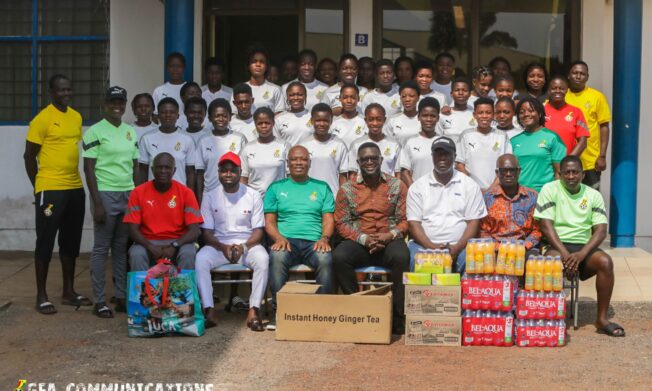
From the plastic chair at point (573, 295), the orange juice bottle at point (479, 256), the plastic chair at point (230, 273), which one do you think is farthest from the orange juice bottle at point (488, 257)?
the plastic chair at point (230, 273)

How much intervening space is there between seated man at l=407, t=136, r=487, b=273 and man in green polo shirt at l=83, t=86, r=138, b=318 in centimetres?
224

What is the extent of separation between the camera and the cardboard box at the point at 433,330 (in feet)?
21.0

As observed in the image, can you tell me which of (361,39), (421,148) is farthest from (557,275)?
(361,39)

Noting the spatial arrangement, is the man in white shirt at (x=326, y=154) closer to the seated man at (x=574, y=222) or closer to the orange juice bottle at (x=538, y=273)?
the seated man at (x=574, y=222)

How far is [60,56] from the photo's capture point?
34.3 feet

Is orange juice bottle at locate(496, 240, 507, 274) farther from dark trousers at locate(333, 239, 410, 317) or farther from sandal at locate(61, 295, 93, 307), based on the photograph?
sandal at locate(61, 295, 93, 307)

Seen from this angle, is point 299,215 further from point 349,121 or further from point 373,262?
point 349,121

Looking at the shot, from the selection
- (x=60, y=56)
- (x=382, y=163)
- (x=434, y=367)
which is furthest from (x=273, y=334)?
(x=60, y=56)

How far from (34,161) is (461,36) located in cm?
505

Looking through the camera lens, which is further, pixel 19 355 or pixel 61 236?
pixel 61 236

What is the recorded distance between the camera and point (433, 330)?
6.43m

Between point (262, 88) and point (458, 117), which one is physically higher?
point (262, 88)

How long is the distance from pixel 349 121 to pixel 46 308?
2.94m

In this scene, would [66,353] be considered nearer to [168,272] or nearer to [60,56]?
[168,272]
